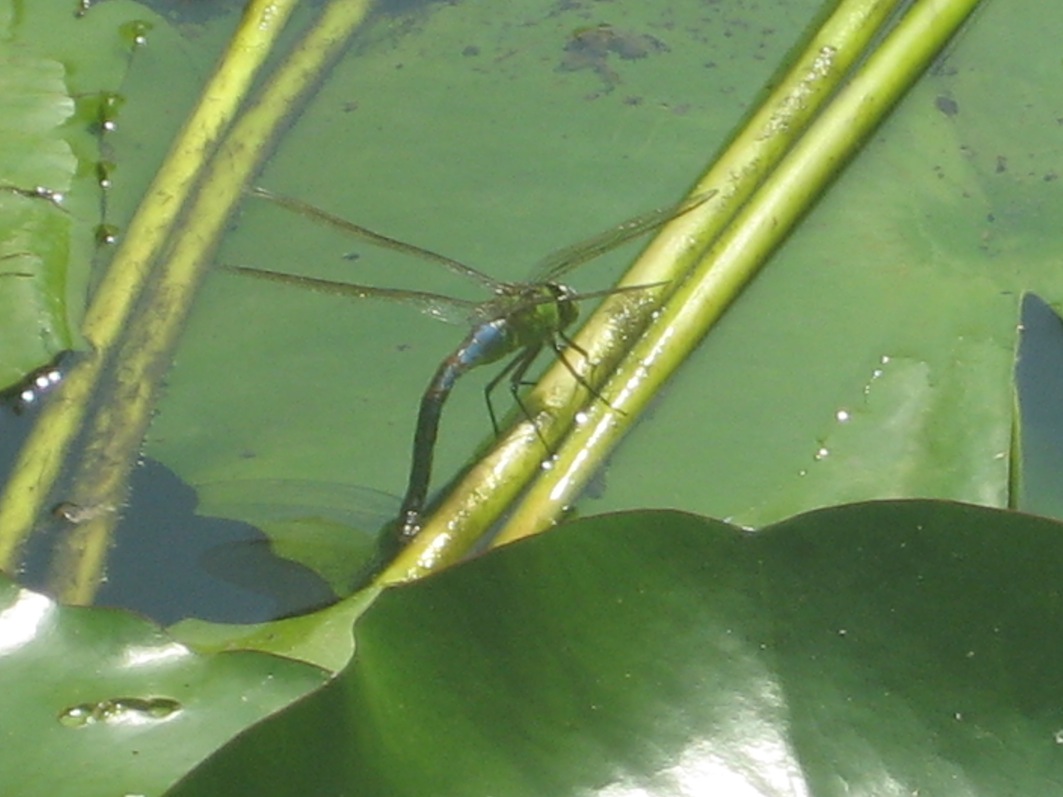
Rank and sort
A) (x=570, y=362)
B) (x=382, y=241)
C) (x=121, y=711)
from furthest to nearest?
1. (x=382, y=241)
2. (x=570, y=362)
3. (x=121, y=711)

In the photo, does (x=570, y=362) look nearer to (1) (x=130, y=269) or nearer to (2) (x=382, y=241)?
(2) (x=382, y=241)

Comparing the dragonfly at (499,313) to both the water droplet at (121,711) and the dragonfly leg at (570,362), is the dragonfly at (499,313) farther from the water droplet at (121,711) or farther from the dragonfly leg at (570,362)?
the water droplet at (121,711)

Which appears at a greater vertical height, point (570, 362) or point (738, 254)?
point (738, 254)

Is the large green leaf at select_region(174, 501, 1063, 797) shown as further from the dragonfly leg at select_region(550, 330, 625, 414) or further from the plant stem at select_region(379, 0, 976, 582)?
the dragonfly leg at select_region(550, 330, 625, 414)

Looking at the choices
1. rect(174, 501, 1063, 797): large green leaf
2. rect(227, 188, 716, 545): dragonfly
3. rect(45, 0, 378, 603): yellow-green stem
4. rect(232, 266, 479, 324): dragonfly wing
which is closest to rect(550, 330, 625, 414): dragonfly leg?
rect(227, 188, 716, 545): dragonfly

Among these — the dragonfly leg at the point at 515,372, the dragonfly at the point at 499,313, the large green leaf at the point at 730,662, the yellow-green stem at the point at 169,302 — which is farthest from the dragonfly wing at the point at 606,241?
the large green leaf at the point at 730,662

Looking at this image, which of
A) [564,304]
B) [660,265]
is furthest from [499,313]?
[660,265]

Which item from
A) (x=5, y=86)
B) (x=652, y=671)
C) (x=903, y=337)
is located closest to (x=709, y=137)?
(x=903, y=337)
